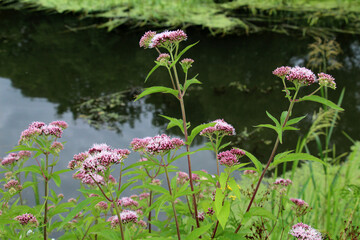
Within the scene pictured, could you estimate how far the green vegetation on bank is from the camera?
686cm

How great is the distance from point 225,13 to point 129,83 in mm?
3625

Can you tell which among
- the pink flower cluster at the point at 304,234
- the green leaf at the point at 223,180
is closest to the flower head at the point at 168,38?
the green leaf at the point at 223,180

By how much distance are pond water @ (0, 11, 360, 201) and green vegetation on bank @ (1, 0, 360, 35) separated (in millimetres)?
434

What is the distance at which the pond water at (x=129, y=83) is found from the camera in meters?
3.97

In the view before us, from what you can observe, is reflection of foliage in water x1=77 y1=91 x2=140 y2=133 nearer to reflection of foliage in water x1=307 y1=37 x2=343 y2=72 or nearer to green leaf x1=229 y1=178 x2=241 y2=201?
reflection of foliage in water x1=307 y1=37 x2=343 y2=72

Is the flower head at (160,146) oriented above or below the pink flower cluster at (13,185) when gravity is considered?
above

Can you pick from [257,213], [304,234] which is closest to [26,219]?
[257,213]

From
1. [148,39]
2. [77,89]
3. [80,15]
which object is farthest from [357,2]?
[148,39]

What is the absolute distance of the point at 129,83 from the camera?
16.1ft

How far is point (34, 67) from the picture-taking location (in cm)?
522

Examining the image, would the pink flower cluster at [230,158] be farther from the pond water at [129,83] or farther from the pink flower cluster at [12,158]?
the pond water at [129,83]

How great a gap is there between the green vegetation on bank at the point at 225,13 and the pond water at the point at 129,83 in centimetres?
43

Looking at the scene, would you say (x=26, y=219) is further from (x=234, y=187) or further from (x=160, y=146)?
(x=234, y=187)

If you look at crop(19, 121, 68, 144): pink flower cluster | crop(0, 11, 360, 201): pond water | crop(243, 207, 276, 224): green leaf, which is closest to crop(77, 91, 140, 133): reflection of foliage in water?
crop(0, 11, 360, 201): pond water
